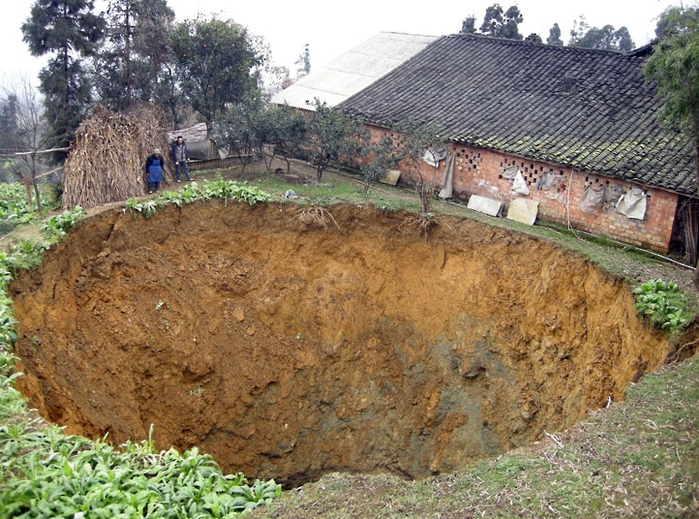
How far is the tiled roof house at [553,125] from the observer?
1297cm

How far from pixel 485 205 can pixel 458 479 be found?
9.83m

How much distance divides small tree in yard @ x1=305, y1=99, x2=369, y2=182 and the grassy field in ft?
32.0

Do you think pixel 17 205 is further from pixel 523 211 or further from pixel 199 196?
pixel 523 211

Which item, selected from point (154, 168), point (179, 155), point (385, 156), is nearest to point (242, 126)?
point (179, 155)

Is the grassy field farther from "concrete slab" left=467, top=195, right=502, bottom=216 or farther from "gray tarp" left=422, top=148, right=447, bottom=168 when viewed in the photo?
"gray tarp" left=422, top=148, right=447, bottom=168

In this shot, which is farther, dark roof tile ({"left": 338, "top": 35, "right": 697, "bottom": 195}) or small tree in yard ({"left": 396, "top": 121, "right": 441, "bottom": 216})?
small tree in yard ({"left": 396, "top": 121, "right": 441, "bottom": 216})

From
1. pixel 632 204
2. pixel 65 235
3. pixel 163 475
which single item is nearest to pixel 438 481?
pixel 163 475

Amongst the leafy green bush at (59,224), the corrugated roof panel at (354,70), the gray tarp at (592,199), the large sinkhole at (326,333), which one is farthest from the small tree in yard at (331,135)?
the leafy green bush at (59,224)

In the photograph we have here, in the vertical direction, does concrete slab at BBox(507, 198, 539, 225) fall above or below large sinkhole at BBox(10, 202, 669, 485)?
above

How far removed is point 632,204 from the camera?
510 inches

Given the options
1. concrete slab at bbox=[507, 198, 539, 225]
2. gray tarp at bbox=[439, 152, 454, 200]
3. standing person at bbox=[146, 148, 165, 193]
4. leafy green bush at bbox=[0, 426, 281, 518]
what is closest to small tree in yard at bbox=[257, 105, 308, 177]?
standing person at bbox=[146, 148, 165, 193]

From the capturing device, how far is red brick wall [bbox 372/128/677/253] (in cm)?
1271

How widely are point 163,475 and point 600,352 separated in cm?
752

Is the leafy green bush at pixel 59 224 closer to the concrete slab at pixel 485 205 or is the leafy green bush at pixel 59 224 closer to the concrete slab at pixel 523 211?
the concrete slab at pixel 485 205
